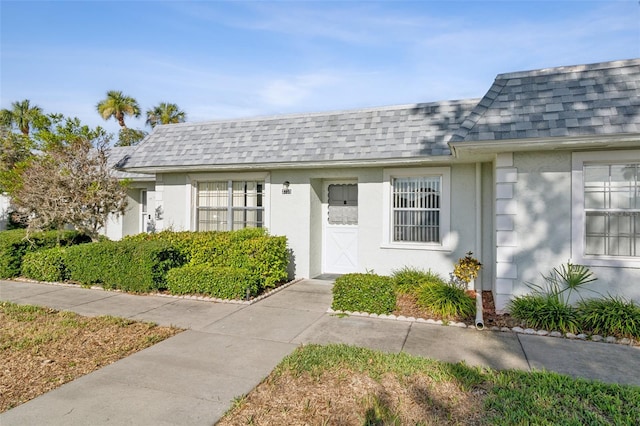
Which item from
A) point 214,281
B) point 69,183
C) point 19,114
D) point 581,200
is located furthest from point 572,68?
point 19,114

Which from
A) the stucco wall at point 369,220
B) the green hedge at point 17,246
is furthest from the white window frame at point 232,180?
the green hedge at point 17,246

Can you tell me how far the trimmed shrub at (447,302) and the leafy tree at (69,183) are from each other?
345 inches

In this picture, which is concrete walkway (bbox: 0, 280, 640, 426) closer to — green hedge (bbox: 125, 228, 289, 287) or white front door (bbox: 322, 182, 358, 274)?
green hedge (bbox: 125, 228, 289, 287)

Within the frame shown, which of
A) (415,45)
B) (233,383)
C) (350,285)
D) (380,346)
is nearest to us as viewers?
(233,383)

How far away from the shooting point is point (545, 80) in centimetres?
665

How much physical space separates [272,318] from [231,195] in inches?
196

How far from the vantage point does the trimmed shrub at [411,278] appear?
739cm

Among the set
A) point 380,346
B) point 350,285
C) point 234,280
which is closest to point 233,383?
point 380,346

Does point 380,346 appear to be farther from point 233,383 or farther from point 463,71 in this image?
point 463,71

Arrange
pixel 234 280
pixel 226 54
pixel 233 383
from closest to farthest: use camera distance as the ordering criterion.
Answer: pixel 233 383
pixel 234 280
pixel 226 54

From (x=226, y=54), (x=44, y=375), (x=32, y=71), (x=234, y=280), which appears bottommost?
(x=44, y=375)

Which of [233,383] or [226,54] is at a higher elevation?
[226,54]

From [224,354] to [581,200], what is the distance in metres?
6.25

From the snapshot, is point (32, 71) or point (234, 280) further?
point (32, 71)
